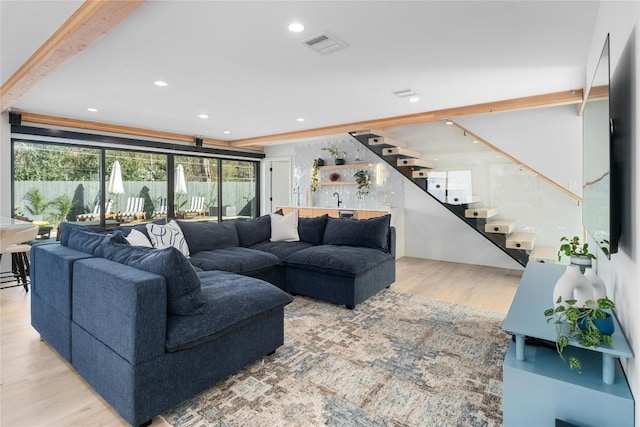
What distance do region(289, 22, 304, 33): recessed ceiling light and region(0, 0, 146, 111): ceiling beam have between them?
93cm

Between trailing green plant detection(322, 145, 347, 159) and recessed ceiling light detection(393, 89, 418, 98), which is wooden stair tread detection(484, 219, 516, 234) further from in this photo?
trailing green plant detection(322, 145, 347, 159)

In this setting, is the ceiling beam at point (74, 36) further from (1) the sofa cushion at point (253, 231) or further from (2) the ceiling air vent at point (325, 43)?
(1) the sofa cushion at point (253, 231)

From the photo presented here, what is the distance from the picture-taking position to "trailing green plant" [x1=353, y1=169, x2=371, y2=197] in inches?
267

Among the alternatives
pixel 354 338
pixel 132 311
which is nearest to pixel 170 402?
pixel 132 311

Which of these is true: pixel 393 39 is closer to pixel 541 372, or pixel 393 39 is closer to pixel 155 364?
pixel 541 372

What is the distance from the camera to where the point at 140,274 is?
182 centimetres

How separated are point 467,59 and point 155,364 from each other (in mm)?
3244

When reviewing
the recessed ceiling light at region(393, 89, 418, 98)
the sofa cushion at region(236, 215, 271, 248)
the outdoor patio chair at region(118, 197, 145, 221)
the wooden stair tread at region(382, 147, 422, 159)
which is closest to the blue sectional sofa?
the sofa cushion at region(236, 215, 271, 248)

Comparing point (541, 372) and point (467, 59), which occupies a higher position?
point (467, 59)

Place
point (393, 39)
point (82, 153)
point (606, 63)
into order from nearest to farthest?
1. point (606, 63)
2. point (393, 39)
3. point (82, 153)

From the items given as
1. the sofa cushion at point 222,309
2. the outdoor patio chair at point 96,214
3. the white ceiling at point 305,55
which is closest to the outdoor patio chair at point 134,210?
the outdoor patio chair at point 96,214

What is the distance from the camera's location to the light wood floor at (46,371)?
1.83 metres

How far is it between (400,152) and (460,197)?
120 centimetres

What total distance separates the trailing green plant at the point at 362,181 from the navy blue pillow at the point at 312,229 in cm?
241
